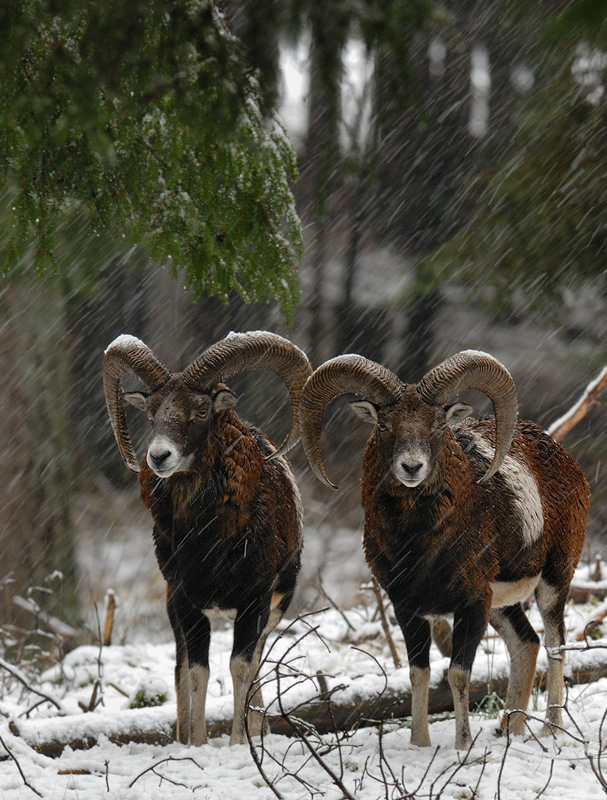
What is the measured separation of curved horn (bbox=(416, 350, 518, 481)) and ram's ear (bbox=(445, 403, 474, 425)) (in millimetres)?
68

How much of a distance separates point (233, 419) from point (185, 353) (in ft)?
35.0

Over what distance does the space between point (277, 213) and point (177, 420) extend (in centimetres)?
144

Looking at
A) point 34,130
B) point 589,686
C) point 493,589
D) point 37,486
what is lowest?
point 589,686

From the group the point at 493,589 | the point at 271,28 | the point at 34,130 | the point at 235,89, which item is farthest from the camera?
the point at 493,589

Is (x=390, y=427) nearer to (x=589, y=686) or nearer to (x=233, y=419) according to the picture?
(x=233, y=419)

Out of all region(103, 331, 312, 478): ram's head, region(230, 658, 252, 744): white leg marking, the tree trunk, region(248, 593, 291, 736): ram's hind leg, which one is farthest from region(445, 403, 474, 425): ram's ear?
the tree trunk

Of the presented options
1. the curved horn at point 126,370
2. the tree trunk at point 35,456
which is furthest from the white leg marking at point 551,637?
the tree trunk at point 35,456

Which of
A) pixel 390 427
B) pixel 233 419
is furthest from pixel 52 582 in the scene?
pixel 390 427

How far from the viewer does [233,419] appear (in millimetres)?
5770

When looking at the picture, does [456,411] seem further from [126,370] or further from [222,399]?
[126,370]

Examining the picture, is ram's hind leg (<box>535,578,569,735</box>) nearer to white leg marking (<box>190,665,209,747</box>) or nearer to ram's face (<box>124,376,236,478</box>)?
white leg marking (<box>190,665,209,747</box>)

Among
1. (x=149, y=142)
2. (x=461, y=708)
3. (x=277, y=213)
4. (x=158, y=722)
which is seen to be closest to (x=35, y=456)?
(x=158, y=722)

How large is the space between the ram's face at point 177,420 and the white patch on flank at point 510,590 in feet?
7.27

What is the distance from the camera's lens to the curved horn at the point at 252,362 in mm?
5480
